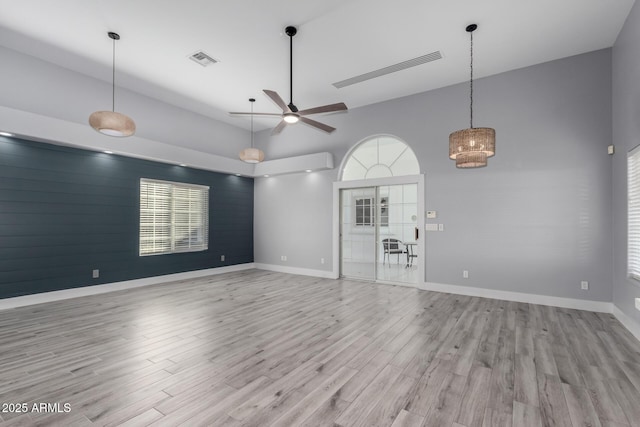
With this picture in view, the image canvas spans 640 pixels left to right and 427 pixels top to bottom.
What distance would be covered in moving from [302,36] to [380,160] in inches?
121

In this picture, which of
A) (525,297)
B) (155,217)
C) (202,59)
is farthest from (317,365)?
(155,217)

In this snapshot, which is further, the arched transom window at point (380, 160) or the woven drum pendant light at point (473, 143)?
the arched transom window at point (380, 160)

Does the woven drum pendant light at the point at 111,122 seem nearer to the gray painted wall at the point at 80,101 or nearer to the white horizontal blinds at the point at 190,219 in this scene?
the gray painted wall at the point at 80,101

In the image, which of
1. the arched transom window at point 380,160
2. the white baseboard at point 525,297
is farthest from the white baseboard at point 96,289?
the white baseboard at point 525,297

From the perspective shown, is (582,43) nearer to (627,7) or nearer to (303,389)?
(627,7)

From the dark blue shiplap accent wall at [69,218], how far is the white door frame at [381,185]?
11.4ft

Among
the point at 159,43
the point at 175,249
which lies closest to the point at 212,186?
the point at 175,249

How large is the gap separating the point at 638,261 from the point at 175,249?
7683 millimetres

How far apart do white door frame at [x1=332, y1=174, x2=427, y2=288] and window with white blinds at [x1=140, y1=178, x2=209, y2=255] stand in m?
3.20

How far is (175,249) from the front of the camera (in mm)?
6535

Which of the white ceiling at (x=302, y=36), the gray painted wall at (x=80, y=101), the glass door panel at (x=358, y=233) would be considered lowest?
the glass door panel at (x=358, y=233)

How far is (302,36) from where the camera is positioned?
400 cm

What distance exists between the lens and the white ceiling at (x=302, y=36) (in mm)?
3453

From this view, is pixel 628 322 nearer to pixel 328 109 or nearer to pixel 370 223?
pixel 370 223
